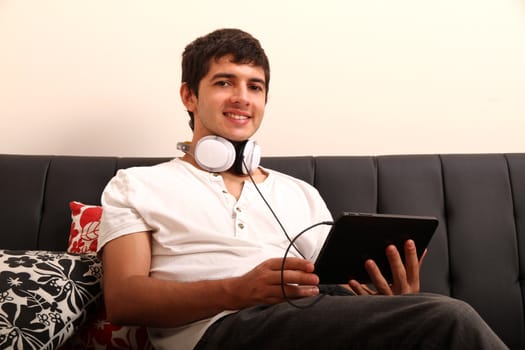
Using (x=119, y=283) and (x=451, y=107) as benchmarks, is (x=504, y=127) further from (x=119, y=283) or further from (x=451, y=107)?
(x=119, y=283)

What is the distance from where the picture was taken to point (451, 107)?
5.56ft

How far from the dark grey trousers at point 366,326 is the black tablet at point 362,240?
10 centimetres

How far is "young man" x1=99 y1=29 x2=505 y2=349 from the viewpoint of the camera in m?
0.79

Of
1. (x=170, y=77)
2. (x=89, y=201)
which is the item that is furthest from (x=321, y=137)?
(x=89, y=201)

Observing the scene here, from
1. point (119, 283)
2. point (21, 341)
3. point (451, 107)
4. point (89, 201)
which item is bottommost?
point (21, 341)

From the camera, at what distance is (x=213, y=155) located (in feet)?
4.04

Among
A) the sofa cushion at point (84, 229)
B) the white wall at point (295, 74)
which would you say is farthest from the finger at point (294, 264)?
the white wall at point (295, 74)

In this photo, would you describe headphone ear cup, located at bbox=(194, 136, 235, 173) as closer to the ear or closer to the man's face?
the man's face

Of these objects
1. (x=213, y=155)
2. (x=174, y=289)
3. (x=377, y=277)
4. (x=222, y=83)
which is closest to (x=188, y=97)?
(x=222, y=83)

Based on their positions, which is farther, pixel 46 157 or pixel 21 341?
pixel 46 157

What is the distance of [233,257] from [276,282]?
0.22 meters

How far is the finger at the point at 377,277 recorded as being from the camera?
39.9 inches

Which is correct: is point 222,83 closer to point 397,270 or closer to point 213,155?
point 213,155

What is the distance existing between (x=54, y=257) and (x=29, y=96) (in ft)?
2.71
